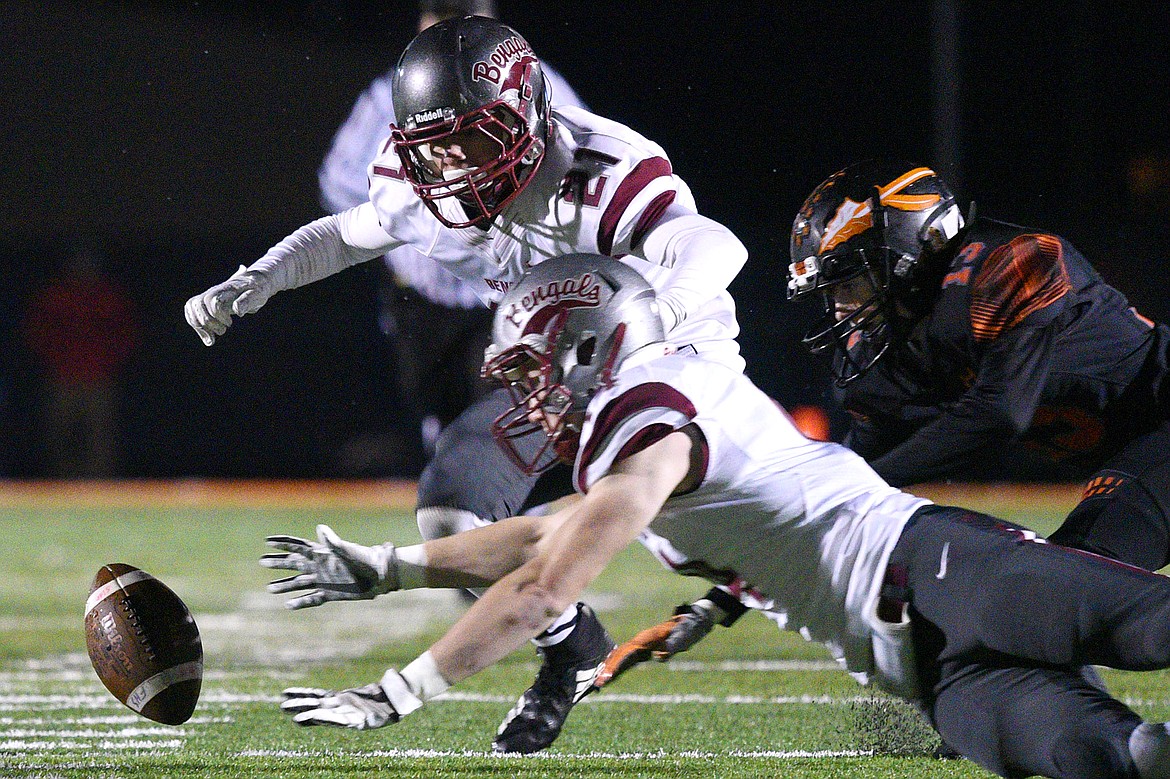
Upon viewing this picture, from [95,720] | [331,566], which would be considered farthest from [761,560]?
[95,720]

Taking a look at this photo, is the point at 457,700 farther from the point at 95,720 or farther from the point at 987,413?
the point at 987,413

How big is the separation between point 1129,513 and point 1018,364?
1.15 feet

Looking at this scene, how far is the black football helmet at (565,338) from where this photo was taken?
7.76ft

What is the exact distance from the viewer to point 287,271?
350 cm

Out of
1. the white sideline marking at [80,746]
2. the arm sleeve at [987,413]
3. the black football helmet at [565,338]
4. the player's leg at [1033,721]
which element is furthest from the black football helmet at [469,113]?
the player's leg at [1033,721]

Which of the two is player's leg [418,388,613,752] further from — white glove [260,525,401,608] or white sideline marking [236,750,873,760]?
white glove [260,525,401,608]

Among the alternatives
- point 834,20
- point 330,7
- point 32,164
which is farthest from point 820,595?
point 32,164

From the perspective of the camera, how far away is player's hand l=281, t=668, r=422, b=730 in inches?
77.5

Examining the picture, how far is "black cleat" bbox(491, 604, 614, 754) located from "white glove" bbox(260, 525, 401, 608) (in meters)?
0.80

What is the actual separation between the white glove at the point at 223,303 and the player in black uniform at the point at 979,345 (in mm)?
1198

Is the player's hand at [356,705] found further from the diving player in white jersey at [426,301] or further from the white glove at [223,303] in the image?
the diving player in white jersey at [426,301]

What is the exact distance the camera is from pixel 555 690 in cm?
312

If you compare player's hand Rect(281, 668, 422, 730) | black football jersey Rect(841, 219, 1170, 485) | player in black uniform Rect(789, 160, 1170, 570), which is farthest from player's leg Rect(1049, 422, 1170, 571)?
player's hand Rect(281, 668, 422, 730)

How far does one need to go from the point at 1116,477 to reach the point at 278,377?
8766 mm
